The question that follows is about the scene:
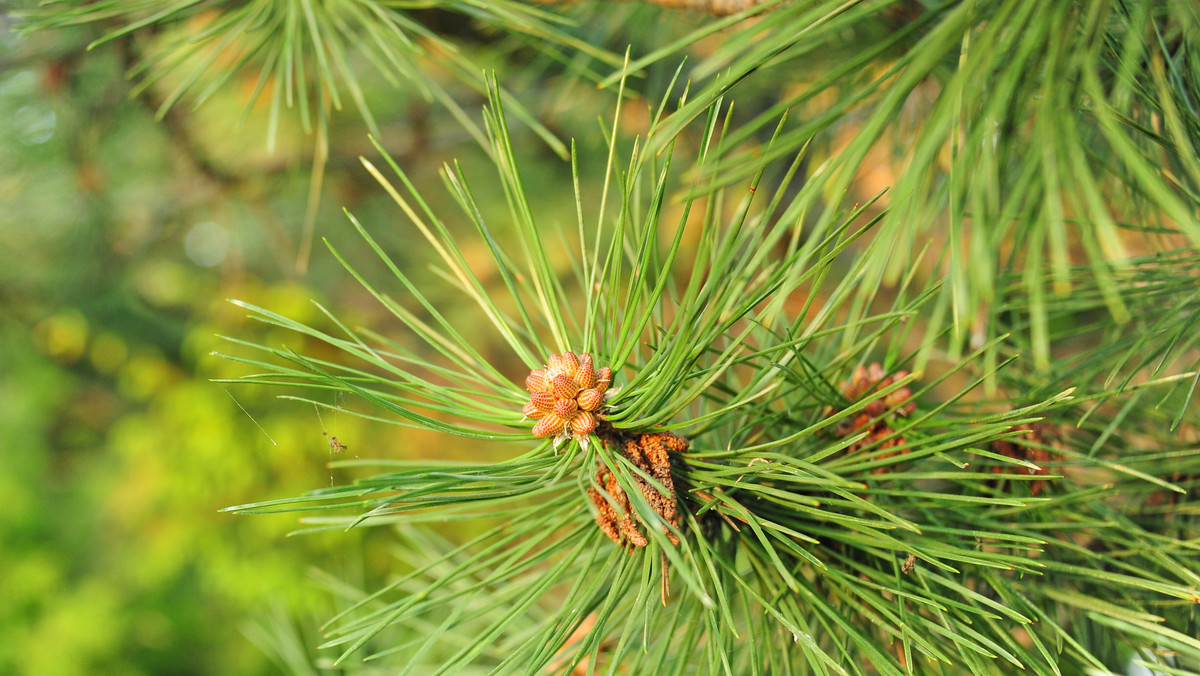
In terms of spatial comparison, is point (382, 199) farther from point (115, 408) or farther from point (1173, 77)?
point (115, 408)

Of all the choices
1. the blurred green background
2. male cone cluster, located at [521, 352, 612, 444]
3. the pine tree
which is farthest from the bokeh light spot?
male cone cluster, located at [521, 352, 612, 444]

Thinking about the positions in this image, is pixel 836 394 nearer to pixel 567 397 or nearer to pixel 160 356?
pixel 567 397

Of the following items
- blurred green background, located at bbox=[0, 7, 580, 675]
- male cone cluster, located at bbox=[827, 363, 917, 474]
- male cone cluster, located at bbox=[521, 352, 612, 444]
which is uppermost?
male cone cluster, located at bbox=[521, 352, 612, 444]

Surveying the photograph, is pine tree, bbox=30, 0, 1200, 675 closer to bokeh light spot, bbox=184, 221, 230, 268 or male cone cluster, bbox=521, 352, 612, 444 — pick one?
male cone cluster, bbox=521, 352, 612, 444

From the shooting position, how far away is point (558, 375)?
218 millimetres

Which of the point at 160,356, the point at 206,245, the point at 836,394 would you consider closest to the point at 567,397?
the point at 836,394

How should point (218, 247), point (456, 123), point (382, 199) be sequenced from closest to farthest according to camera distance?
point (456, 123)
point (382, 199)
point (218, 247)

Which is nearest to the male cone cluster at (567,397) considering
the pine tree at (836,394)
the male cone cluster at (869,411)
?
the pine tree at (836,394)

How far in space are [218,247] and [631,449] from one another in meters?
1.47

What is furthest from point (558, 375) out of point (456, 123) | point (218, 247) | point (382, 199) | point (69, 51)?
point (218, 247)

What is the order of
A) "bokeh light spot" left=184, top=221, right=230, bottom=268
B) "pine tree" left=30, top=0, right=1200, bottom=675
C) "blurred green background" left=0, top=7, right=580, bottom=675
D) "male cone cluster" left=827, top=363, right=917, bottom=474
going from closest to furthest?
"pine tree" left=30, top=0, right=1200, bottom=675
"male cone cluster" left=827, top=363, right=917, bottom=474
"blurred green background" left=0, top=7, right=580, bottom=675
"bokeh light spot" left=184, top=221, right=230, bottom=268

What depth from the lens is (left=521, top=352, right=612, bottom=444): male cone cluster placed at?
217 millimetres

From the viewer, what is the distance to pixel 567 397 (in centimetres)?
22

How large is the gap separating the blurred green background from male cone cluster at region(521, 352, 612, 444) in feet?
0.37
